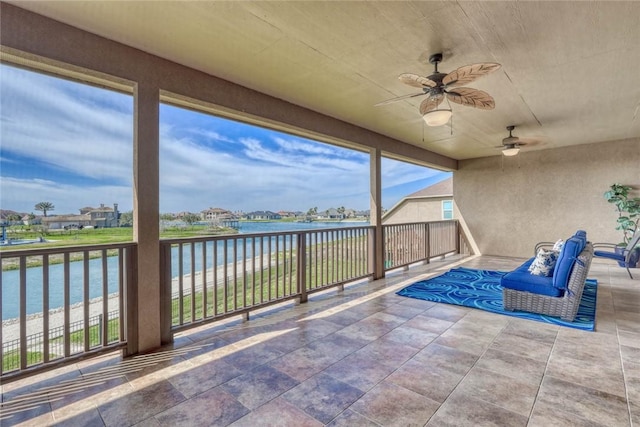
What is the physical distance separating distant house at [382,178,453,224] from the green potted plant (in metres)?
4.05

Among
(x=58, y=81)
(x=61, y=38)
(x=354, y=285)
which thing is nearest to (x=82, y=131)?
(x=58, y=81)

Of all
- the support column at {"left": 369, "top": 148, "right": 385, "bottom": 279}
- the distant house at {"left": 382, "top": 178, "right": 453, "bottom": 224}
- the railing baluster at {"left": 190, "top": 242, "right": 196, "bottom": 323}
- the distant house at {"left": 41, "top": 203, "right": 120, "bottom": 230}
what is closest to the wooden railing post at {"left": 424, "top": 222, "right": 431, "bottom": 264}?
the support column at {"left": 369, "top": 148, "right": 385, "bottom": 279}

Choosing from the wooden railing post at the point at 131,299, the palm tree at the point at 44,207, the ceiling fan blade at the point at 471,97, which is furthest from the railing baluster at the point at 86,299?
the ceiling fan blade at the point at 471,97

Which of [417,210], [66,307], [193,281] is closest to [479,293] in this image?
Result: [193,281]

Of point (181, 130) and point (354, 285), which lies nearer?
point (354, 285)

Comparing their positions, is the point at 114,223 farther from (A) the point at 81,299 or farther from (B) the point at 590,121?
(B) the point at 590,121

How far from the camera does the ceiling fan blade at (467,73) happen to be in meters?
2.34

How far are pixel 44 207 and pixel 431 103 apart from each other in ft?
11.6

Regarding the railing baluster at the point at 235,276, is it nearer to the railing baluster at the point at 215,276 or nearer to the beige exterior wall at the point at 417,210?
the railing baluster at the point at 215,276

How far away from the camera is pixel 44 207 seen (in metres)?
2.44

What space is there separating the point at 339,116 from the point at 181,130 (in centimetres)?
344

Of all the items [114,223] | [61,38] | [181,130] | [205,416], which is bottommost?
[205,416]

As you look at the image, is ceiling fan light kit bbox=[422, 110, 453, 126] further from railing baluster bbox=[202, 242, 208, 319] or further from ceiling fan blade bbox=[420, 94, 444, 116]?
railing baluster bbox=[202, 242, 208, 319]

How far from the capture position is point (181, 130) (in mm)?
6102
